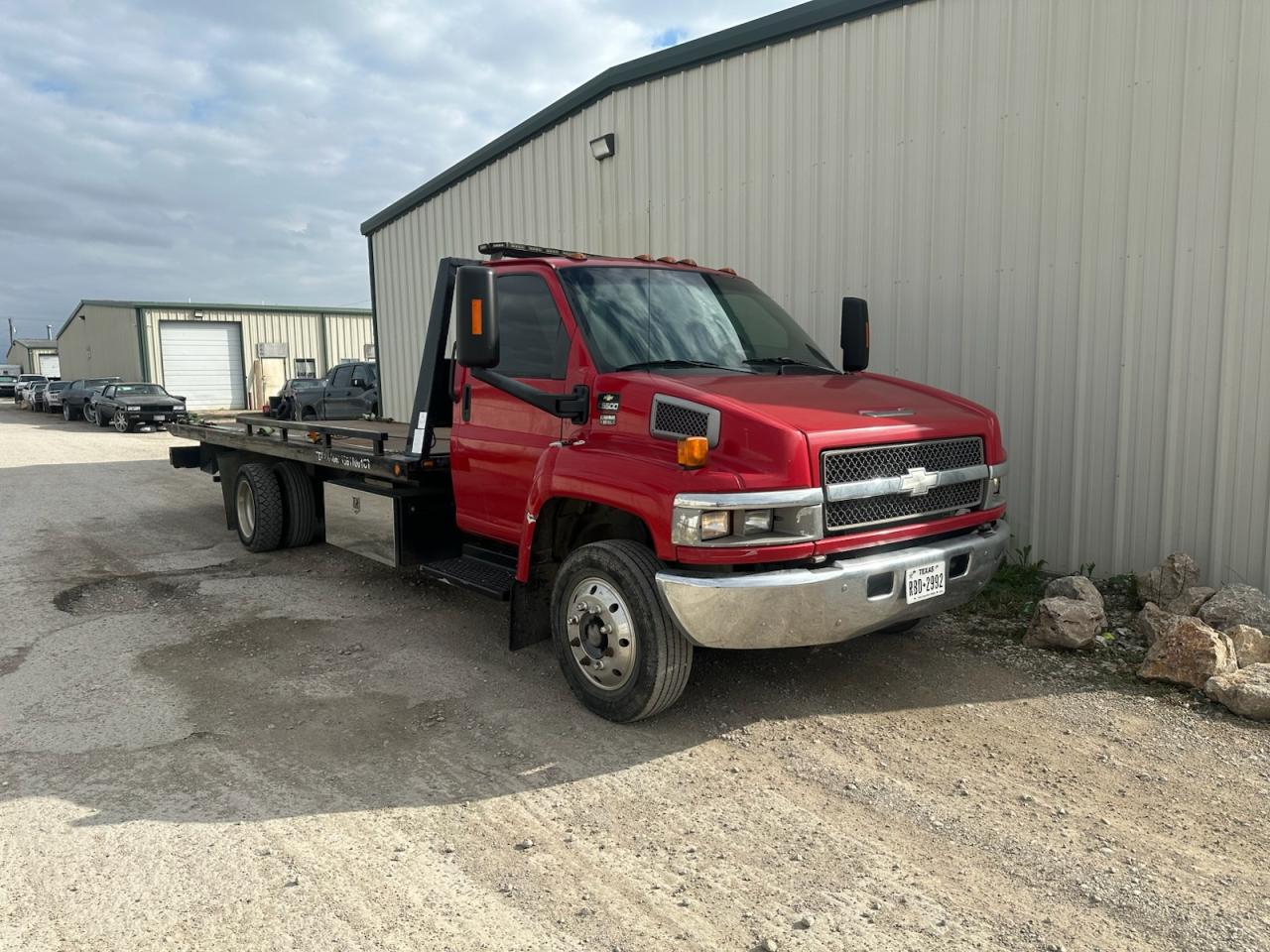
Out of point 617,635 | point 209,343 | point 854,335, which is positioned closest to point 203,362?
point 209,343

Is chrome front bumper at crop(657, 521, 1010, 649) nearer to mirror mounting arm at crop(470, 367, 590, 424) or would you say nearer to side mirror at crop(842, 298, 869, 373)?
mirror mounting arm at crop(470, 367, 590, 424)

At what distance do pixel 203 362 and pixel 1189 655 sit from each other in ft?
133

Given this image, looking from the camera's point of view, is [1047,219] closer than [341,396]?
Yes

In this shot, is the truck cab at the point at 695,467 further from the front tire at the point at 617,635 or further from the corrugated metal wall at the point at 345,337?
the corrugated metal wall at the point at 345,337

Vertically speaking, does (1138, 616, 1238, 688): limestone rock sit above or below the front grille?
below

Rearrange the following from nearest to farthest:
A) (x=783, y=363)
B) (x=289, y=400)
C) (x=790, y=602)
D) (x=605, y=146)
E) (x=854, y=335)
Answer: (x=790, y=602) < (x=783, y=363) < (x=854, y=335) < (x=605, y=146) < (x=289, y=400)

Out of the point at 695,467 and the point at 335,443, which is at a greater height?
the point at 695,467

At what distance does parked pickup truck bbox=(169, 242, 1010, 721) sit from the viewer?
3.84 m

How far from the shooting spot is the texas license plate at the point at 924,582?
4098 mm

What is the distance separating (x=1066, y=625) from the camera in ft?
17.4

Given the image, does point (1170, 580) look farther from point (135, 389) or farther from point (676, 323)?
point (135, 389)

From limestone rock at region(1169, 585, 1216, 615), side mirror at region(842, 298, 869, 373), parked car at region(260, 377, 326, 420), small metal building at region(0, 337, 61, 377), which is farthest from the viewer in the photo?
small metal building at region(0, 337, 61, 377)

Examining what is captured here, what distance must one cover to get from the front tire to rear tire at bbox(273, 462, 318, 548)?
457 cm

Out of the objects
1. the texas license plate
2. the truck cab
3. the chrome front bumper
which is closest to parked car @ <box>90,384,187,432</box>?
the truck cab
